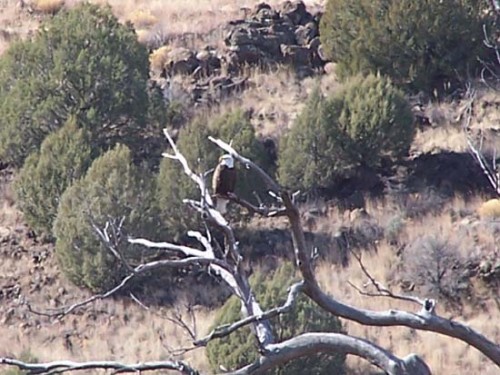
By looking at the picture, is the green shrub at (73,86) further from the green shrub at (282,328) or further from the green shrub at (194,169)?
the green shrub at (282,328)

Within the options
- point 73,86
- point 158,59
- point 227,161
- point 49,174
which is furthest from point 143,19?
point 227,161

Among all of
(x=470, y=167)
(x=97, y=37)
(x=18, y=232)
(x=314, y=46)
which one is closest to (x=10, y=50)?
(x=97, y=37)

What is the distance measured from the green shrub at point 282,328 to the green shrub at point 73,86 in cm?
726

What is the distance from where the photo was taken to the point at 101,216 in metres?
20.5

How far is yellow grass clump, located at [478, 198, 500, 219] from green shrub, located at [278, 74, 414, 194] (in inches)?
104

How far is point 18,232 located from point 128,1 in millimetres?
13398

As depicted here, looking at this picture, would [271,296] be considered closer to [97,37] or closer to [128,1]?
[97,37]

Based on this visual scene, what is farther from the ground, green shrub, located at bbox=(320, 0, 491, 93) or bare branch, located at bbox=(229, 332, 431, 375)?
bare branch, located at bbox=(229, 332, 431, 375)

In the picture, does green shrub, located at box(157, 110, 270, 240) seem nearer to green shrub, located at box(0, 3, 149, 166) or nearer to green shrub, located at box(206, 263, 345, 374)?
green shrub, located at box(0, 3, 149, 166)

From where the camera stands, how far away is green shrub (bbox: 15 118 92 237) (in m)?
22.0

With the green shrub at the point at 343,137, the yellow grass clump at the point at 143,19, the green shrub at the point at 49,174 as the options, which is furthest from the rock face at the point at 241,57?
the green shrub at the point at 49,174

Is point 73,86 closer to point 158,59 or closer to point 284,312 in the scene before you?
point 158,59

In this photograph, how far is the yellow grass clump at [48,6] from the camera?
32.7m

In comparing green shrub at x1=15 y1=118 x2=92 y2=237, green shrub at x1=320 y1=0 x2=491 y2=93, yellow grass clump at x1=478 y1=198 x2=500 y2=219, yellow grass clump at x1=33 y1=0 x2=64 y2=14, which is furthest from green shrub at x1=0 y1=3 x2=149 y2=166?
yellow grass clump at x1=33 y1=0 x2=64 y2=14
